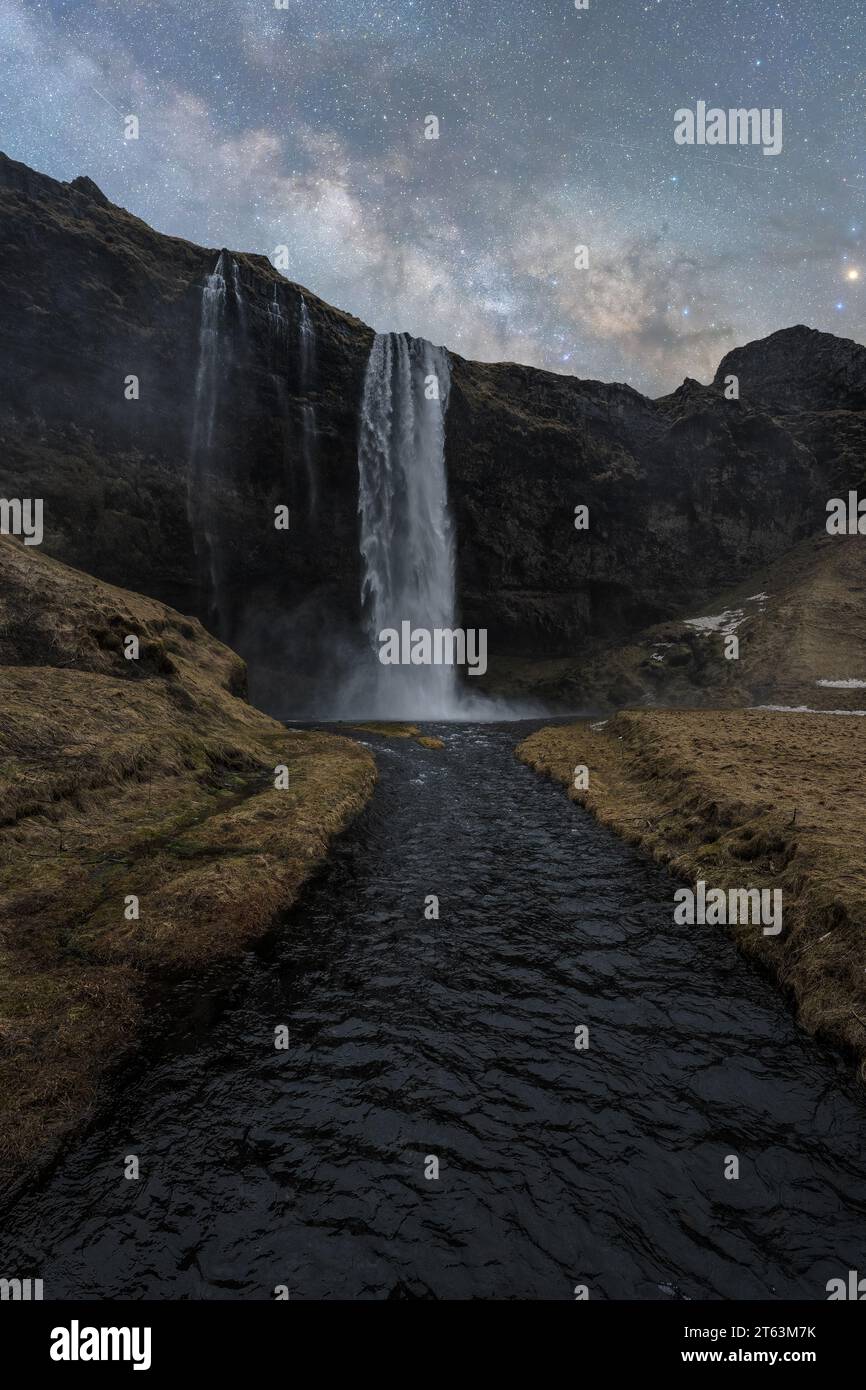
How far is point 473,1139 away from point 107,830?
557 inches

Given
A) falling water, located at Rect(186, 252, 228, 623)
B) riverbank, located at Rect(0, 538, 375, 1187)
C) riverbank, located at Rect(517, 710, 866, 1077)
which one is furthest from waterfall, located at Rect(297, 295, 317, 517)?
riverbank, located at Rect(517, 710, 866, 1077)

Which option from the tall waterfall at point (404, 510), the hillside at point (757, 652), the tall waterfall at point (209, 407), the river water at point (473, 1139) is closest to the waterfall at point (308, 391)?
the tall waterfall at point (404, 510)

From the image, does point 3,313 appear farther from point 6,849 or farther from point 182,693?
point 6,849

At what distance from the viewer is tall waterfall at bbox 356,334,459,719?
80375 mm

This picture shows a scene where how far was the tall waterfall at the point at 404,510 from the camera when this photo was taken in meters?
80.4

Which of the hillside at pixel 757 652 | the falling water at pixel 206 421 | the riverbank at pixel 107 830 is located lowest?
the riverbank at pixel 107 830

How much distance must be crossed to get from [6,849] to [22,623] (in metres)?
14.6

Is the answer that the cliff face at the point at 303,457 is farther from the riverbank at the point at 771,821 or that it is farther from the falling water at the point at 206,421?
the riverbank at the point at 771,821

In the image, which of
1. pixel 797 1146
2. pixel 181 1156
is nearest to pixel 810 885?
pixel 797 1146

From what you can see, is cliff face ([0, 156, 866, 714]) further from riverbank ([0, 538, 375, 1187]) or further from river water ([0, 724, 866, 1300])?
river water ([0, 724, 866, 1300])

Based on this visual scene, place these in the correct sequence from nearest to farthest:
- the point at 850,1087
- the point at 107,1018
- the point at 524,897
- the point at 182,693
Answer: the point at 850,1087, the point at 107,1018, the point at 524,897, the point at 182,693

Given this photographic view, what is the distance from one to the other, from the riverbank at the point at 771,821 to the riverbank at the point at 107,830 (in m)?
11.1

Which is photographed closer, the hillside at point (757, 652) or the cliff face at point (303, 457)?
the cliff face at point (303, 457)

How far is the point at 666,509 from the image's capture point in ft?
342
